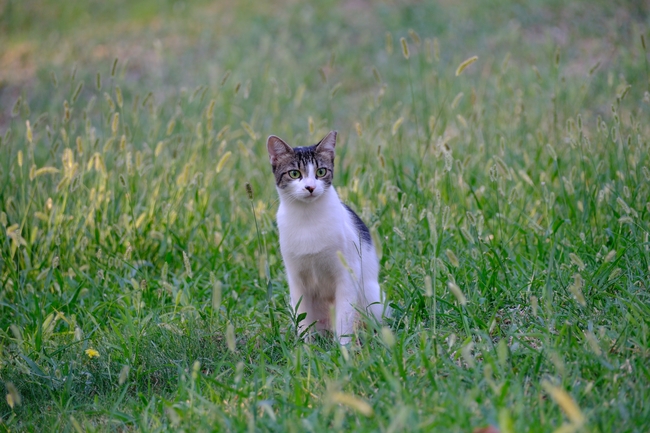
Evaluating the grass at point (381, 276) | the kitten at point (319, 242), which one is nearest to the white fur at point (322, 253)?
the kitten at point (319, 242)

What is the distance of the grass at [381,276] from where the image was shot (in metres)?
2.43

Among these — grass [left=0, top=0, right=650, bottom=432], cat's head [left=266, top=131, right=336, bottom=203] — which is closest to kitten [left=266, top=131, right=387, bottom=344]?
cat's head [left=266, top=131, right=336, bottom=203]

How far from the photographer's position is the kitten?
323 centimetres

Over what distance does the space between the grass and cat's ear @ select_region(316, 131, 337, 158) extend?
422 mm

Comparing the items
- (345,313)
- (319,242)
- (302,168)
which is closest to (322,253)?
(319,242)

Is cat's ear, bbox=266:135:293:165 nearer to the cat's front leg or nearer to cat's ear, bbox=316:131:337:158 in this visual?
cat's ear, bbox=316:131:337:158

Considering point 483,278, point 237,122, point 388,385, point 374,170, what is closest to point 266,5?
point 237,122

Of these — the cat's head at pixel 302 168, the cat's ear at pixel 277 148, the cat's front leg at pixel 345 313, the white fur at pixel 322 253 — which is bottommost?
the cat's front leg at pixel 345 313

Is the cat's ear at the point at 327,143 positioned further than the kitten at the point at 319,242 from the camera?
Yes

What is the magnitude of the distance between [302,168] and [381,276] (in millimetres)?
920

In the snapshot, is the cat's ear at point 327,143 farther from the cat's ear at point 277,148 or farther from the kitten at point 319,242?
the cat's ear at point 277,148

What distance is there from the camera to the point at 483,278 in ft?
10.8

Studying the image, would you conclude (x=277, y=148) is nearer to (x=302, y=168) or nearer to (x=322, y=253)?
(x=302, y=168)

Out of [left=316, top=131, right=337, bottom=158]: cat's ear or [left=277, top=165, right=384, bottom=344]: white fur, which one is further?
[left=316, top=131, right=337, bottom=158]: cat's ear
